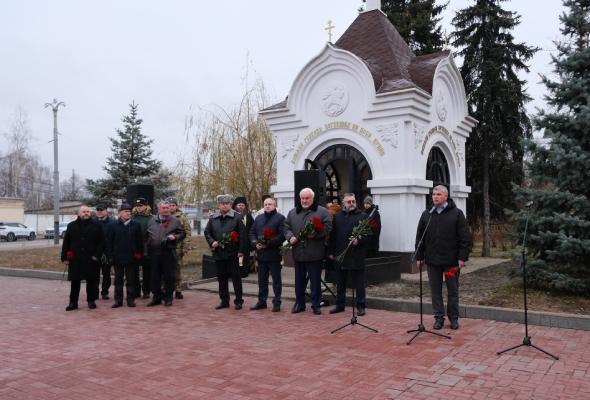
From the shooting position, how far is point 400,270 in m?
12.0

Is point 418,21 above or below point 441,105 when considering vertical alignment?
above

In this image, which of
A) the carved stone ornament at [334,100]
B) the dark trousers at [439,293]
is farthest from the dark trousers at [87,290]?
the carved stone ornament at [334,100]

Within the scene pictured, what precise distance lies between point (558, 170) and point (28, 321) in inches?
356

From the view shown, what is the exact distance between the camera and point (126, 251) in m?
9.48

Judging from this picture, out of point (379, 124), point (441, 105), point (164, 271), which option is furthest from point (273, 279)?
point (441, 105)

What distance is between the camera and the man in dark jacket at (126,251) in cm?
949

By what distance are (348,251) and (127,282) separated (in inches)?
167

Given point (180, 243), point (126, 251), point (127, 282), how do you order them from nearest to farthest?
point (126, 251), point (127, 282), point (180, 243)

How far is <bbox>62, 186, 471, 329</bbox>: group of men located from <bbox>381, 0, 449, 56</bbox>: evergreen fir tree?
50.1ft

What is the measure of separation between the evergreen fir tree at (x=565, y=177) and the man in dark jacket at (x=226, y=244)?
15.8 ft

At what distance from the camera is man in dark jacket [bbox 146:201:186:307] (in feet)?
30.9

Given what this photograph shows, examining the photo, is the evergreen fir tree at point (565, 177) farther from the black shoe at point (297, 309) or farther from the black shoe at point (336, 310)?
the black shoe at point (297, 309)

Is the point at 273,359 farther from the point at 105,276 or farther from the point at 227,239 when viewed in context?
the point at 105,276

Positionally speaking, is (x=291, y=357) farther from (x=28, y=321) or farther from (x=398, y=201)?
(x=398, y=201)
